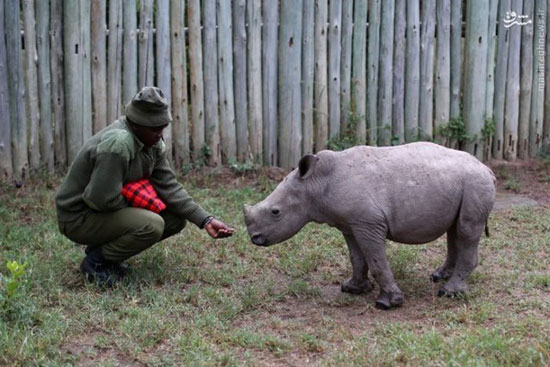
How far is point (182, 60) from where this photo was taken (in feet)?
30.1

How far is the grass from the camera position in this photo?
16.1 feet

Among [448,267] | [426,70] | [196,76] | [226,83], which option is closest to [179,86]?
[196,76]

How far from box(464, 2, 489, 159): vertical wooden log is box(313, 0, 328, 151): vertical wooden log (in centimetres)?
173

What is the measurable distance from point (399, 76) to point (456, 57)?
735 mm

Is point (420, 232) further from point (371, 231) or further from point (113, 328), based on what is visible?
point (113, 328)

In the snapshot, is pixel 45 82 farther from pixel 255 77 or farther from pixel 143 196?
pixel 143 196

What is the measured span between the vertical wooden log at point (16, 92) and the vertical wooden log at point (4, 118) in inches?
1.5

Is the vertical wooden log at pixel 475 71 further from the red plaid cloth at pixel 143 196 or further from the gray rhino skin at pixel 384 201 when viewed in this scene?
the red plaid cloth at pixel 143 196

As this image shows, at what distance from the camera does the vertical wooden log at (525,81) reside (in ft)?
33.6

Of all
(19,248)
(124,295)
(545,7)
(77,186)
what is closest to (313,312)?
(124,295)

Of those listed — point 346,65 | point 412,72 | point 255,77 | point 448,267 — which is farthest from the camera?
point 412,72

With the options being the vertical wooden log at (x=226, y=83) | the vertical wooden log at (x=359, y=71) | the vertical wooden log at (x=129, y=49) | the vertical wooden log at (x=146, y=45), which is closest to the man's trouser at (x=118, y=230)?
the vertical wooden log at (x=129, y=49)

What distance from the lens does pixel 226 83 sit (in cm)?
930

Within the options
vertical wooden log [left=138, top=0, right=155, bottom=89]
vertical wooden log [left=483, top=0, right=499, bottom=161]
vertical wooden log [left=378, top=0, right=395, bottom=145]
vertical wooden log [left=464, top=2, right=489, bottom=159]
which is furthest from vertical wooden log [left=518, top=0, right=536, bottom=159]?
vertical wooden log [left=138, top=0, right=155, bottom=89]
